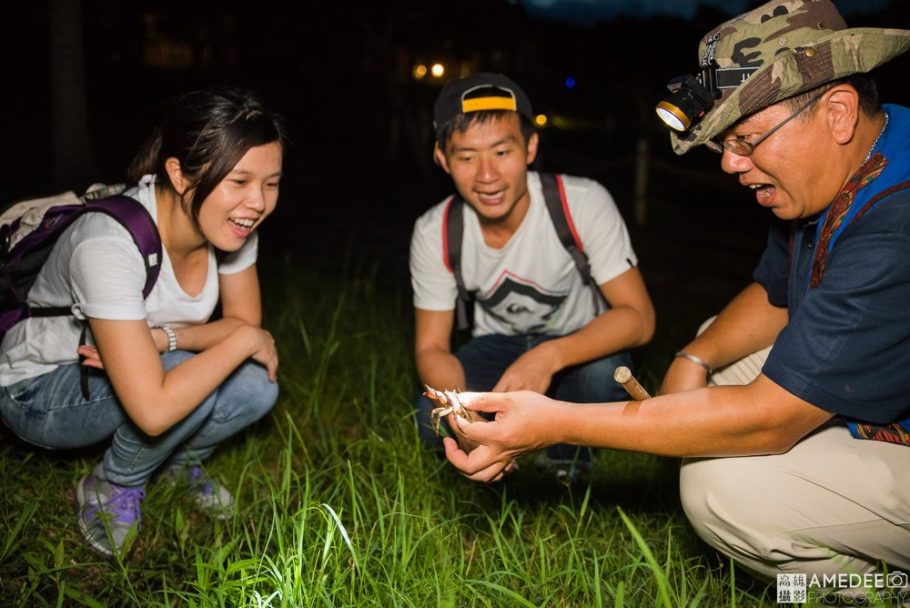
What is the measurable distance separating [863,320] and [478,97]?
1633mm

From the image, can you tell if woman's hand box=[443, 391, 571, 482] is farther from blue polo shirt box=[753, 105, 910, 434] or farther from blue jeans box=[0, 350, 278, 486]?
blue jeans box=[0, 350, 278, 486]

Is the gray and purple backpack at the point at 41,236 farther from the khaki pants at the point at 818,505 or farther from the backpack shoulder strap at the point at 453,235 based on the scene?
the khaki pants at the point at 818,505

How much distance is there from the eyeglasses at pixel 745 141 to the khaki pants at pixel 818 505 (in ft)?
2.65

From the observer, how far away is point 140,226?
255 centimetres

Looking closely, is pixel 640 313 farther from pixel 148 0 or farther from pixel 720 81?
pixel 148 0

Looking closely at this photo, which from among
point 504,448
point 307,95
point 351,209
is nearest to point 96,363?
point 504,448

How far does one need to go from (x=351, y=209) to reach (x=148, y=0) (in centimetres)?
1318

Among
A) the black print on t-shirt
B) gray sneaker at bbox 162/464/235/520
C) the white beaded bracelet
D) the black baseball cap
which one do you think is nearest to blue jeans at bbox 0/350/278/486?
gray sneaker at bbox 162/464/235/520

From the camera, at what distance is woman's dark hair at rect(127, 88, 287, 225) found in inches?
101

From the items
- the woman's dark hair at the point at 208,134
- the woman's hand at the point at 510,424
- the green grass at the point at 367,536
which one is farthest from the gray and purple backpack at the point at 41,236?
the woman's hand at the point at 510,424

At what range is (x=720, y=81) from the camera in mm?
2074

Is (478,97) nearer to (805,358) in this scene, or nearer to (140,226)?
(140,226)

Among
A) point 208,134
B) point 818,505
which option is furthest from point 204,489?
point 818,505

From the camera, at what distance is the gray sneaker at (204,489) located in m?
2.74
